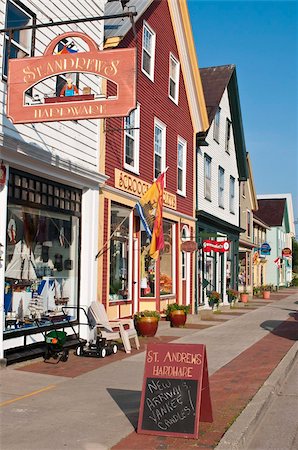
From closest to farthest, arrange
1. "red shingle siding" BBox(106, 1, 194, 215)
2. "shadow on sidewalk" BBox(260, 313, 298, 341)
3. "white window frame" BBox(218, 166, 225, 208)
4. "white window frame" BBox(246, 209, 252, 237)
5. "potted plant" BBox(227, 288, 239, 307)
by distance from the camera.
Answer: "red shingle siding" BBox(106, 1, 194, 215), "shadow on sidewalk" BBox(260, 313, 298, 341), "white window frame" BBox(218, 166, 225, 208), "potted plant" BBox(227, 288, 239, 307), "white window frame" BBox(246, 209, 252, 237)

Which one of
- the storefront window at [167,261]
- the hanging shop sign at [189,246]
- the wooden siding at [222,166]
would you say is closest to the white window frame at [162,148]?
the storefront window at [167,261]

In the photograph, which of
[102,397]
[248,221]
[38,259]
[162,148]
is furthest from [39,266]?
[248,221]

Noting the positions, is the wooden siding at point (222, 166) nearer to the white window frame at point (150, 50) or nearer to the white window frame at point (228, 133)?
the white window frame at point (228, 133)

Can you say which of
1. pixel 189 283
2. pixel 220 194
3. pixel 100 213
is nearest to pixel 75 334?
pixel 100 213

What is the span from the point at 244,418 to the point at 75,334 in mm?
5457

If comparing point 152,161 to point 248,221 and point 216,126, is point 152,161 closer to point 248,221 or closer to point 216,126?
point 216,126

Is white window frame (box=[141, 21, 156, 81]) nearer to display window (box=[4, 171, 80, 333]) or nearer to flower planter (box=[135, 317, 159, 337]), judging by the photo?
display window (box=[4, 171, 80, 333])

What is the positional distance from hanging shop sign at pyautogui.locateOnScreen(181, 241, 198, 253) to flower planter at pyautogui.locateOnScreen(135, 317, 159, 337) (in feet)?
16.5

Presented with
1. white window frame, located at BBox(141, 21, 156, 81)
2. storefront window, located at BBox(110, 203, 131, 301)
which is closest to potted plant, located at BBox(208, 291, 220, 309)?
storefront window, located at BBox(110, 203, 131, 301)

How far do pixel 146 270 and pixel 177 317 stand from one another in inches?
63.8

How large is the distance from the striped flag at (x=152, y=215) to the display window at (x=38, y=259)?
66.1 inches

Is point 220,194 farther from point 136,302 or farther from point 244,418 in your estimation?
point 244,418

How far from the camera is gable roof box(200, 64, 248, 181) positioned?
24.0 m

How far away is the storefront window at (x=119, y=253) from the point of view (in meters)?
13.6
